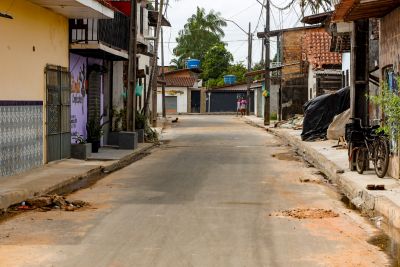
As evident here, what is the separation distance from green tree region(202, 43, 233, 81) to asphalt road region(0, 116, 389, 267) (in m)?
75.3

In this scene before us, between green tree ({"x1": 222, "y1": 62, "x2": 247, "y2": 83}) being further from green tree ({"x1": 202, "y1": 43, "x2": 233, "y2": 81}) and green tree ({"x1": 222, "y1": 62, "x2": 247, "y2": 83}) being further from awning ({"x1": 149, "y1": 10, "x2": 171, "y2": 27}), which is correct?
awning ({"x1": 149, "y1": 10, "x2": 171, "y2": 27})

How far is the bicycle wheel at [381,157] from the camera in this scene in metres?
13.4

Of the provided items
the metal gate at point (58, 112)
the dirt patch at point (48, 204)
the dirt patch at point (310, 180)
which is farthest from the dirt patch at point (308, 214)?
the metal gate at point (58, 112)

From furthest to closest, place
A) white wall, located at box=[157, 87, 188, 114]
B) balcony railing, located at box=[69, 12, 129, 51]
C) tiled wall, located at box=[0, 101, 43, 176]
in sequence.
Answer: white wall, located at box=[157, 87, 188, 114] → balcony railing, located at box=[69, 12, 129, 51] → tiled wall, located at box=[0, 101, 43, 176]

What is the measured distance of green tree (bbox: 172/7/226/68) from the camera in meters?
91.4

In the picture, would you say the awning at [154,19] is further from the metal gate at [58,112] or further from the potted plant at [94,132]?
the metal gate at [58,112]

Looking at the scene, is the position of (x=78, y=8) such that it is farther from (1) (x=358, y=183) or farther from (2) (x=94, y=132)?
(1) (x=358, y=183)

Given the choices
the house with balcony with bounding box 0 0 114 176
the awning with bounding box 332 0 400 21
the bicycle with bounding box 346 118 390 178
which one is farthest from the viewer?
the house with balcony with bounding box 0 0 114 176

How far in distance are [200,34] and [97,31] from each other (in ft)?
242

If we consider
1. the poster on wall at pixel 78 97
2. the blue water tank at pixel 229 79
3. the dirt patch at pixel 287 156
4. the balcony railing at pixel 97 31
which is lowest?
the dirt patch at pixel 287 156

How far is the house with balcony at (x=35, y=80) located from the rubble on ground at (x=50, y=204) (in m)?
3.01

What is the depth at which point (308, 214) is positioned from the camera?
10336 millimetres

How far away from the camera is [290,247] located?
795 centimetres

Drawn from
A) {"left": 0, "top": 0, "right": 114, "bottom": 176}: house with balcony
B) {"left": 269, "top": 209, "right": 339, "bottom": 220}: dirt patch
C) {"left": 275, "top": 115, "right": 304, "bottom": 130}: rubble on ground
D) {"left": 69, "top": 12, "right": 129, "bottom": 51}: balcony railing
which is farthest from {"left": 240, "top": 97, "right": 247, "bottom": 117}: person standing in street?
{"left": 269, "top": 209, "right": 339, "bottom": 220}: dirt patch
